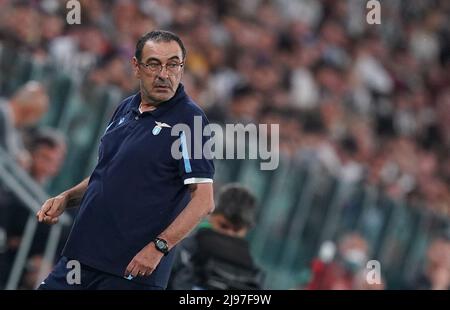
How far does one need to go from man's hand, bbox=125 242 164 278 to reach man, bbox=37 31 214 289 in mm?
83

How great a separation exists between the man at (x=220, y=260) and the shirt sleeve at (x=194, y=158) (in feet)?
4.41

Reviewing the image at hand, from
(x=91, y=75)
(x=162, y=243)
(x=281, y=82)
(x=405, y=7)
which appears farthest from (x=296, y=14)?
(x=162, y=243)

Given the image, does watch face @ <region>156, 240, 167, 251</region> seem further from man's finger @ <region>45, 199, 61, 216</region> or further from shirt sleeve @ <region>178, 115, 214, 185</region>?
man's finger @ <region>45, 199, 61, 216</region>

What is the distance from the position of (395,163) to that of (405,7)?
4.49m

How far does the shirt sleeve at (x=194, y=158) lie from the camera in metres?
4.83

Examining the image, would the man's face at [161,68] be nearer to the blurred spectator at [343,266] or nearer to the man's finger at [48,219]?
the man's finger at [48,219]

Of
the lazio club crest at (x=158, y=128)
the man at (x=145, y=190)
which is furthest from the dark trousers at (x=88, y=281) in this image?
the lazio club crest at (x=158, y=128)

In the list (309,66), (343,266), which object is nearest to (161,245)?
(343,266)

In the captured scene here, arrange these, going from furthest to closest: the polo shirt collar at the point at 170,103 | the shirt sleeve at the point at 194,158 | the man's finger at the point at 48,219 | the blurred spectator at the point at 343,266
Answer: the blurred spectator at the point at 343,266 → the man's finger at the point at 48,219 → the polo shirt collar at the point at 170,103 → the shirt sleeve at the point at 194,158

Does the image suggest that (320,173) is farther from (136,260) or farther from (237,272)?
(136,260)

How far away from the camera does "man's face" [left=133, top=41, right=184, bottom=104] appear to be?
16.1 feet

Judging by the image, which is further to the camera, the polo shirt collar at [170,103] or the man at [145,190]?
the polo shirt collar at [170,103]

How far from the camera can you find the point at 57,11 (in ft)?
34.6

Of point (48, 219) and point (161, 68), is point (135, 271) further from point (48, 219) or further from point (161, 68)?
point (161, 68)
